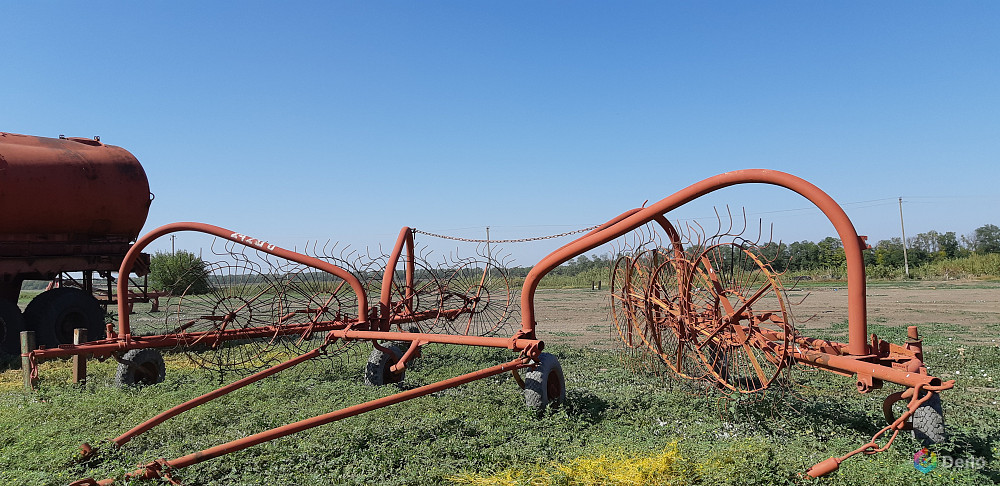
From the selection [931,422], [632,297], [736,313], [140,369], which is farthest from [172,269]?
[931,422]

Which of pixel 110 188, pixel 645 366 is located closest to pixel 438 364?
pixel 645 366

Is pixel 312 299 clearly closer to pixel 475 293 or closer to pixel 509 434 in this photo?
pixel 475 293

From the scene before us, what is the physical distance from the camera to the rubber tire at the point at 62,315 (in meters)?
10.2

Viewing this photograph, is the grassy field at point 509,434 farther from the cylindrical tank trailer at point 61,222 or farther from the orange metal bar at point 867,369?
the cylindrical tank trailer at point 61,222

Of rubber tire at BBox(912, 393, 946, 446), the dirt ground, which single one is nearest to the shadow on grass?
rubber tire at BBox(912, 393, 946, 446)

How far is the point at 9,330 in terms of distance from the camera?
9.98m

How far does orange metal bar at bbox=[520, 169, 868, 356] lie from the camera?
394 centimetres

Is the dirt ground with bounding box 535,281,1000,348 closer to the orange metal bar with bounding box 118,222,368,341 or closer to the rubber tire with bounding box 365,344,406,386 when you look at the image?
the rubber tire with bounding box 365,344,406,386

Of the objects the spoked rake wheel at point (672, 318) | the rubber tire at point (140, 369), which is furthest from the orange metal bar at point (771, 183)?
the rubber tire at point (140, 369)

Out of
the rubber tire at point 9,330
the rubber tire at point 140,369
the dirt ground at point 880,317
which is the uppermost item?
the rubber tire at point 9,330

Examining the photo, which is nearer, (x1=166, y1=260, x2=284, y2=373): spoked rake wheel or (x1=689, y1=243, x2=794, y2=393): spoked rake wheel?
(x1=689, y1=243, x2=794, y2=393): spoked rake wheel

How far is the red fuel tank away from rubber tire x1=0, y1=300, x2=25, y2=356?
1149 mm

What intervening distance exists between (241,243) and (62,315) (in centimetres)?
615

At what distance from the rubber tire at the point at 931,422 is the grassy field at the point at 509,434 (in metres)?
0.12
